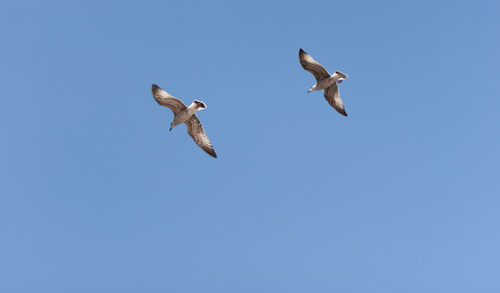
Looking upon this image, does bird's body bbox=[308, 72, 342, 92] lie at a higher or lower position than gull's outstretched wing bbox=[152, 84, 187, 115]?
higher

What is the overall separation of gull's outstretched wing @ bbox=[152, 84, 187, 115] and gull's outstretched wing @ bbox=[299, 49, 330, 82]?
926 cm

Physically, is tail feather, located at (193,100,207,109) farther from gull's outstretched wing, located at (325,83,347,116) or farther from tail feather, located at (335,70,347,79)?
gull's outstretched wing, located at (325,83,347,116)

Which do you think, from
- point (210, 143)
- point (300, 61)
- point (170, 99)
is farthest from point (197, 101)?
point (300, 61)

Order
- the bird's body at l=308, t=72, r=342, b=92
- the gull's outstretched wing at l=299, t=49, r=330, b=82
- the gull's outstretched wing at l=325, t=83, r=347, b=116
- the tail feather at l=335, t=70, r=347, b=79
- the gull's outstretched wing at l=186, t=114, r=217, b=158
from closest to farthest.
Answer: the gull's outstretched wing at l=186, t=114, r=217, b=158 → the gull's outstretched wing at l=299, t=49, r=330, b=82 → the tail feather at l=335, t=70, r=347, b=79 → the bird's body at l=308, t=72, r=342, b=92 → the gull's outstretched wing at l=325, t=83, r=347, b=116

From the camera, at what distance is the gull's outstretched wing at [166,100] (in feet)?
119

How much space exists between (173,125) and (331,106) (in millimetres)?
12846

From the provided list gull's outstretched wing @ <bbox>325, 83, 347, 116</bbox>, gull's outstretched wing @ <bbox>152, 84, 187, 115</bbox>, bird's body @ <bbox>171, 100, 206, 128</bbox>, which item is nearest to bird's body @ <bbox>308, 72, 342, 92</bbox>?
gull's outstretched wing @ <bbox>325, 83, 347, 116</bbox>

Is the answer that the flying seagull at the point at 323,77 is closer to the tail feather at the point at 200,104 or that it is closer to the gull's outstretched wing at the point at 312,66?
the gull's outstretched wing at the point at 312,66

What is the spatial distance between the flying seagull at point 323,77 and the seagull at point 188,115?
8318mm

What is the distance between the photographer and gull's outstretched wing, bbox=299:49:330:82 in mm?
39875

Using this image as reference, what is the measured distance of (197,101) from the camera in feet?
121

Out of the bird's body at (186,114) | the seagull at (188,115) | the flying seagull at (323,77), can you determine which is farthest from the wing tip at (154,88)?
the flying seagull at (323,77)

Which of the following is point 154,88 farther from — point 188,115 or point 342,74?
point 342,74

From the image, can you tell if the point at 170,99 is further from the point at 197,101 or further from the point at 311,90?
the point at 311,90
